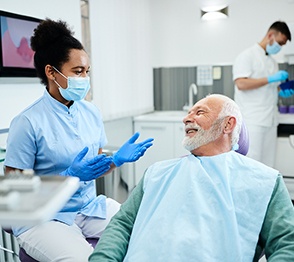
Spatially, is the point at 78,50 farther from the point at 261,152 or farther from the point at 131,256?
the point at 261,152

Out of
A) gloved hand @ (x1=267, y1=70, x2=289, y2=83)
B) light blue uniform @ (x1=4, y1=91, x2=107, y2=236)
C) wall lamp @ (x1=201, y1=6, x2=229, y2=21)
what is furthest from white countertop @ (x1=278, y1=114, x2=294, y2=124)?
light blue uniform @ (x1=4, y1=91, x2=107, y2=236)

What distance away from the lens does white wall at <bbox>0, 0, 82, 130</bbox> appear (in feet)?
6.56

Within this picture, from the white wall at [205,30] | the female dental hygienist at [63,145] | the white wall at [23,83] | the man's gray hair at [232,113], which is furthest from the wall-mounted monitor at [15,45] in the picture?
the white wall at [205,30]

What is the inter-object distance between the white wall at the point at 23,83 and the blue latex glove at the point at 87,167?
2.59ft

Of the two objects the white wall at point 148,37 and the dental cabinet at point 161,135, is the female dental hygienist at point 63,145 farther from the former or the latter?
the dental cabinet at point 161,135

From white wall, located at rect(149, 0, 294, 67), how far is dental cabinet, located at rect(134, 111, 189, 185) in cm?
80

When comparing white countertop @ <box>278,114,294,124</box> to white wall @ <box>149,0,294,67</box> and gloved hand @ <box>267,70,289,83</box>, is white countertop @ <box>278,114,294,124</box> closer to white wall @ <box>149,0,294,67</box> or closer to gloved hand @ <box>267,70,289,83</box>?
gloved hand @ <box>267,70,289,83</box>

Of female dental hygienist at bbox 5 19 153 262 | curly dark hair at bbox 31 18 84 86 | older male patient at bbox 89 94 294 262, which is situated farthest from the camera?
curly dark hair at bbox 31 18 84 86

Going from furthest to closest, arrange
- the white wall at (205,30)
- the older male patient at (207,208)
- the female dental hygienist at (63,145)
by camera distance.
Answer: the white wall at (205,30)
the female dental hygienist at (63,145)
the older male patient at (207,208)

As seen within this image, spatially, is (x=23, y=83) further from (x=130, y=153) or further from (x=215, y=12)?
(x=215, y=12)

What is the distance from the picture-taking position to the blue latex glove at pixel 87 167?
1409 mm

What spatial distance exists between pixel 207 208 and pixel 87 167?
1.71 feet

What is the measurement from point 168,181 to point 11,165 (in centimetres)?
63

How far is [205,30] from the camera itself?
3799mm
